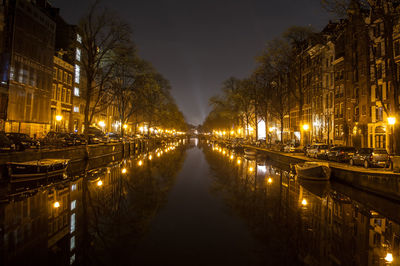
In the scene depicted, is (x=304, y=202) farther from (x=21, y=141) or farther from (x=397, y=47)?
(x=397, y=47)

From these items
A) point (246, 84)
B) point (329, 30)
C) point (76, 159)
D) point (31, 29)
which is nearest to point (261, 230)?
point (76, 159)

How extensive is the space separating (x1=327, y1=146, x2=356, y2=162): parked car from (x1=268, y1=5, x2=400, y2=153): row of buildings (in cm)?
596

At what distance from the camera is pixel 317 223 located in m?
10.9

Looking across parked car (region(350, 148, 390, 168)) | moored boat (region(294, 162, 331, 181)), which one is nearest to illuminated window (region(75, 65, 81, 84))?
moored boat (region(294, 162, 331, 181))

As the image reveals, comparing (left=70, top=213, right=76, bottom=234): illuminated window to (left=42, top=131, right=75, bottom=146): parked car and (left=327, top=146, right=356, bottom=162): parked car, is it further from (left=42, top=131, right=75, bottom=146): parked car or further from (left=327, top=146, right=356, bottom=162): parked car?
(left=327, top=146, right=356, bottom=162): parked car

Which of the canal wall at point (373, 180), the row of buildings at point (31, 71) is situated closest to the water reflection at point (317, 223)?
the canal wall at point (373, 180)

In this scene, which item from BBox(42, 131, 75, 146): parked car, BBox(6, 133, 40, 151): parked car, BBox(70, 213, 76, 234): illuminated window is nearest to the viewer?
BBox(70, 213, 76, 234): illuminated window

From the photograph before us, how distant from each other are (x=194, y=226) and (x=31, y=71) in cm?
3813

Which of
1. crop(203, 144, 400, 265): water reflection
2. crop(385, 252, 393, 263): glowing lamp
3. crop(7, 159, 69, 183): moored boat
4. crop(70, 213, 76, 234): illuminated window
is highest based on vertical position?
crop(7, 159, 69, 183): moored boat

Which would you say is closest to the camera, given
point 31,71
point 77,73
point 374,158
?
point 374,158

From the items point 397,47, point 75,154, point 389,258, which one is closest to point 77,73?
point 75,154

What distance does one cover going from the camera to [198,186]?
773 inches

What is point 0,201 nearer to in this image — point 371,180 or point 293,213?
point 293,213

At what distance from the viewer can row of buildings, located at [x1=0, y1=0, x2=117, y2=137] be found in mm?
34125
